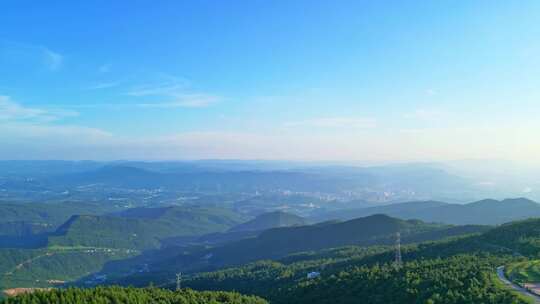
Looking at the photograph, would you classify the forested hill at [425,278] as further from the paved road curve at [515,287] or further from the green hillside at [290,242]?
the green hillside at [290,242]

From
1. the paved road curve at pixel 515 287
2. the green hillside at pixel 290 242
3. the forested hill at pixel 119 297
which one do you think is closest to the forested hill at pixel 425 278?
the paved road curve at pixel 515 287

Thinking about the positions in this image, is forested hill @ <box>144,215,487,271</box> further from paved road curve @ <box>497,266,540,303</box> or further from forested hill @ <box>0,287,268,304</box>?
forested hill @ <box>0,287,268,304</box>

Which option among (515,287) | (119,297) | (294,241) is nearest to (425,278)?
(515,287)

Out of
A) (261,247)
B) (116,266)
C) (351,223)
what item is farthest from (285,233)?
(116,266)

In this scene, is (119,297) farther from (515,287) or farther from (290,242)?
(290,242)

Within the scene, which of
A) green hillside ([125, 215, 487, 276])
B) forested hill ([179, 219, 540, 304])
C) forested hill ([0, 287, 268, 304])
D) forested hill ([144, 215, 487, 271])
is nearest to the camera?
forested hill ([0, 287, 268, 304])

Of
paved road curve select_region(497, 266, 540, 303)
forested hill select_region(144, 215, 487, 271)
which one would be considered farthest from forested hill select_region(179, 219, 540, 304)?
forested hill select_region(144, 215, 487, 271)

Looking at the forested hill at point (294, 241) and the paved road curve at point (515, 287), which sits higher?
the paved road curve at point (515, 287)

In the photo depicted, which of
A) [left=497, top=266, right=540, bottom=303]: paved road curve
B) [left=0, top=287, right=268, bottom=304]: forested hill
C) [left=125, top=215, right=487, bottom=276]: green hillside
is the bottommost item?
[left=125, top=215, right=487, bottom=276]: green hillside
